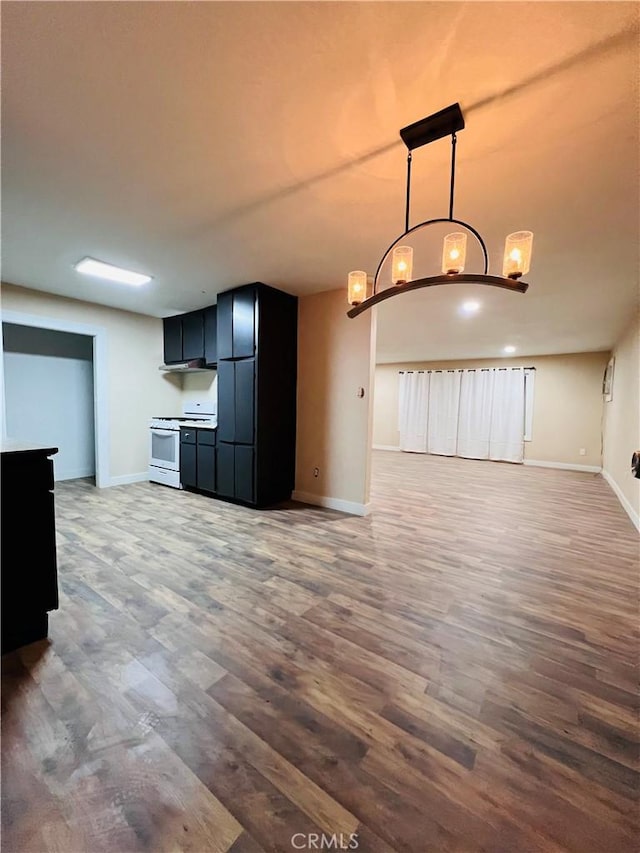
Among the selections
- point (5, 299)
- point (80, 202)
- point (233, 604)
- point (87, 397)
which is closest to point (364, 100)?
point (80, 202)

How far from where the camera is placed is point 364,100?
1390 millimetres

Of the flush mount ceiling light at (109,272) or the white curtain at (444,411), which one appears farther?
the white curtain at (444,411)

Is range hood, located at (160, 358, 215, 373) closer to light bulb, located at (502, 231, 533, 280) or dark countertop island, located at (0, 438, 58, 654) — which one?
dark countertop island, located at (0, 438, 58, 654)

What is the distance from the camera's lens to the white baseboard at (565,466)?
22.2 feet

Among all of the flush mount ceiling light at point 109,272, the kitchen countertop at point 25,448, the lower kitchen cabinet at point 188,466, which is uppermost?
the flush mount ceiling light at point 109,272

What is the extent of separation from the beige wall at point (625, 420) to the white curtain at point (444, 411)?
9.48ft

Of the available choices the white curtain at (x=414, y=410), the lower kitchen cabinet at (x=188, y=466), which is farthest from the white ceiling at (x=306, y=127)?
the white curtain at (x=414, y=410)

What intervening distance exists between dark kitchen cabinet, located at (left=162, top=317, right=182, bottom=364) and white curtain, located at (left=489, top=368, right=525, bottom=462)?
662cm

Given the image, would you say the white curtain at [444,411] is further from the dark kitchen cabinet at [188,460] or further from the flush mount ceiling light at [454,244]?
the flush mount ceiling light at [454,244]

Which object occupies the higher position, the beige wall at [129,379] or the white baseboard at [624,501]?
the beige wall at [129,379]

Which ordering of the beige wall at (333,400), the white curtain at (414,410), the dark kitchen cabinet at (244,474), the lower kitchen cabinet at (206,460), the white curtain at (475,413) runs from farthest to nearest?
the white curtain at (414,410)
the white curtain at (475,413)
the lower kitchen cabinet at (206,460)
the dark kitchen cabinet at (244,474)
the beige wall at (333,400)

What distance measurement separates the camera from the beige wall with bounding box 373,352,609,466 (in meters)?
6.75

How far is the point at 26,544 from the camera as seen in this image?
167 centimetres

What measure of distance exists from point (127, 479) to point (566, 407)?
8.36 m
